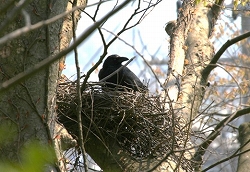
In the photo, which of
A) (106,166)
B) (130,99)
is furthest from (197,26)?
(106,166)

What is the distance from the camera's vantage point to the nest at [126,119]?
4586 millimetres

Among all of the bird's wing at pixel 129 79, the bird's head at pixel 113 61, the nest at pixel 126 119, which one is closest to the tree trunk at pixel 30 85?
the nest at pixel 126 119

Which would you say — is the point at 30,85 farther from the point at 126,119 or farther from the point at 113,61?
the point at 113,61

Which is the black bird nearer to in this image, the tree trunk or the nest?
the nest

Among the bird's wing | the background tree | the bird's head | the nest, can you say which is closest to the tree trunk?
the background tree

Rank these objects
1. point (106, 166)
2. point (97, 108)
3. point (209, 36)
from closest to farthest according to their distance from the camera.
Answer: point (106, 166), point (97, 108), point (209, 36)

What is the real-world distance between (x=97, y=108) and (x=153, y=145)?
64 cm

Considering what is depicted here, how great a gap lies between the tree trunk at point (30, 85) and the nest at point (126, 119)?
124 cm

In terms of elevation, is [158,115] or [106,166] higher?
[158,115]

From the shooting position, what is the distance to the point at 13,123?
3.10m

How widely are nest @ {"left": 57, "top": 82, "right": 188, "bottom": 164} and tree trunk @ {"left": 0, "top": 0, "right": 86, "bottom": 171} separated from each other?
4.05ft

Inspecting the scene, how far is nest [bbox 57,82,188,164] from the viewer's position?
4586 mm

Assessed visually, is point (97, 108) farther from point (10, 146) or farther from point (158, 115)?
point (10, 146)

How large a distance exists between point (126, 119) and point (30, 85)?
1629 mm
